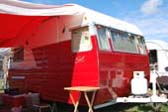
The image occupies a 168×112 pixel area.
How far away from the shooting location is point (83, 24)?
7430 millimetres

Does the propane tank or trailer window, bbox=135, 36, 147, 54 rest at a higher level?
trailer window, bbox=135, 36, 147, 54

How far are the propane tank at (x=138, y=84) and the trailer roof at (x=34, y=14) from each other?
52.6 inches

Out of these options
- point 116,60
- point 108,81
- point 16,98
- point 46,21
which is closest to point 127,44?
point 116,60

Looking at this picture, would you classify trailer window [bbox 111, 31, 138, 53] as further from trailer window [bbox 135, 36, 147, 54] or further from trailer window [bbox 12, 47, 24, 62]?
trailer window [bbox 12, 47, 24, 62]

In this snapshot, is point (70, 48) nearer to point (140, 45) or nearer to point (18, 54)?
point (140, 45)

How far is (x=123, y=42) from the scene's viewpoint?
8.44 metres

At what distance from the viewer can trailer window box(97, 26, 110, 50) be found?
7411 millimetres

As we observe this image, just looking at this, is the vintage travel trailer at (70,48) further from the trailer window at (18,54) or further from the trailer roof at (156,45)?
the trailer roof at (156,45)

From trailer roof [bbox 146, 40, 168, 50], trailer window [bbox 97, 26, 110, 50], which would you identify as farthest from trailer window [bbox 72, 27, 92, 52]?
trailer roof [bbox 146, 40, 168, 50]

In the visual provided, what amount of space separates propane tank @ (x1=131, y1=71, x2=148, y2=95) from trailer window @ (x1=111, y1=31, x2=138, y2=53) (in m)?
0.77

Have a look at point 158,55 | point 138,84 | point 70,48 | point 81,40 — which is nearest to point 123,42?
point 138,84

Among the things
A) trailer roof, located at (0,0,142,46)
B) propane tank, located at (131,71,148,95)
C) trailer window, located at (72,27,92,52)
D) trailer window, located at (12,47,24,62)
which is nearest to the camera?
trailer roof, located at (0,0,142,46)

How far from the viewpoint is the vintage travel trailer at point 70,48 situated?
7.19m

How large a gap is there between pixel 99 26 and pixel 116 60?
3.19ft
